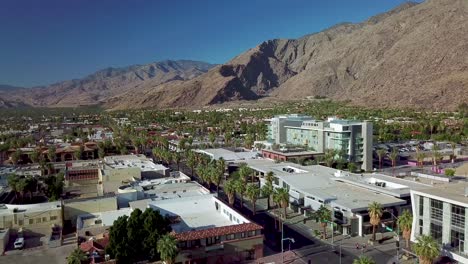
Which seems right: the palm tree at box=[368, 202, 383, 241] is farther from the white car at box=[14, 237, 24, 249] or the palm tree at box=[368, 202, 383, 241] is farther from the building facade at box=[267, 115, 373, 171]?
the building facade at box=[267, 115, 373, 171]

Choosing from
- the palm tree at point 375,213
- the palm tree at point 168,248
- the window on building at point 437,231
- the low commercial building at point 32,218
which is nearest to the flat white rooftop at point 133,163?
the low commercial building at point 32,218

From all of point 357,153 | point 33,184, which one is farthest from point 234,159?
point 33,184

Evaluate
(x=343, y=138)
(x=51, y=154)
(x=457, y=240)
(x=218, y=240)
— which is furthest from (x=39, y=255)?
(x=343, y=138)

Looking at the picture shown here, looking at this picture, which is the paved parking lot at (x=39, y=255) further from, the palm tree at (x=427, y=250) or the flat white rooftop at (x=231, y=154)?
the flat white rooftop at (x=231, y=154)

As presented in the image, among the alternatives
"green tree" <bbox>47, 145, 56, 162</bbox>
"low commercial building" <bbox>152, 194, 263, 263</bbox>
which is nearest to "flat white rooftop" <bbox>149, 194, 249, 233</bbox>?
"low commercial building" <bbox>152, 194, 263, 263</bbox>

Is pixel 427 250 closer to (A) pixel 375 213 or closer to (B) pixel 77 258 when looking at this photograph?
(A) pixel 375 213

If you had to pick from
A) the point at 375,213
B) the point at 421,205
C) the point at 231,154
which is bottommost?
the point at 375,213
